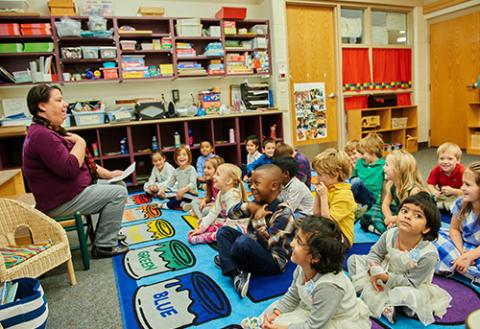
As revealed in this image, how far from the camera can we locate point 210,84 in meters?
5.26

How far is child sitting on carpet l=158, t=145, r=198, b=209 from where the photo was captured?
3568mm

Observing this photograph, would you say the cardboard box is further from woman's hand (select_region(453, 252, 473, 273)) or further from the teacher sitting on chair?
woman's hand (select_region(453, 252, 473, 273))

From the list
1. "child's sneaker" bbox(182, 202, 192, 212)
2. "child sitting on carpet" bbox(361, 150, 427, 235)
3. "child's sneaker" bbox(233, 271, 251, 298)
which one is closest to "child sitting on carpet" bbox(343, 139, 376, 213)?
"child sitting on carpet" bbox(361, 150, 427, 235)

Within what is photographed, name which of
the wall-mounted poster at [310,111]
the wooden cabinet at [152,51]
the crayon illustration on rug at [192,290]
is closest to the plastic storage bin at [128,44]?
the wooden cabinet at [152,51]

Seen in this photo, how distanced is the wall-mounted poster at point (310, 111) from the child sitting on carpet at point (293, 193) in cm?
345

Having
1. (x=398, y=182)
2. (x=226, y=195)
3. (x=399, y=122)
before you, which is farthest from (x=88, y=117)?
(x=399, y=122)

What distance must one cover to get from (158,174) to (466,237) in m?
3.09

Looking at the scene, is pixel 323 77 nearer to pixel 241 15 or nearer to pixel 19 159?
pixel 241 15

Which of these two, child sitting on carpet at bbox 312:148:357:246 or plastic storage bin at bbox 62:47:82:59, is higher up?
plastic storage bin at bbox 62:47:82:59

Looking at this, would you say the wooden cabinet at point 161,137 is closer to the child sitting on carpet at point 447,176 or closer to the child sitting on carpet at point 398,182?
the child sitting on carpet at point 447,176

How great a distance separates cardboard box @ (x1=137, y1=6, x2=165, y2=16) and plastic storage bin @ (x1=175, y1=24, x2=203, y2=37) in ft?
0.85

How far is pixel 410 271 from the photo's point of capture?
1.55 m

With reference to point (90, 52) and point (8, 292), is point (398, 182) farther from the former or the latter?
point (90, 52)

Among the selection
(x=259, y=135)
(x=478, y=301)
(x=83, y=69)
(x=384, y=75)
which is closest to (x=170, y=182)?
(x=259, y=135)
